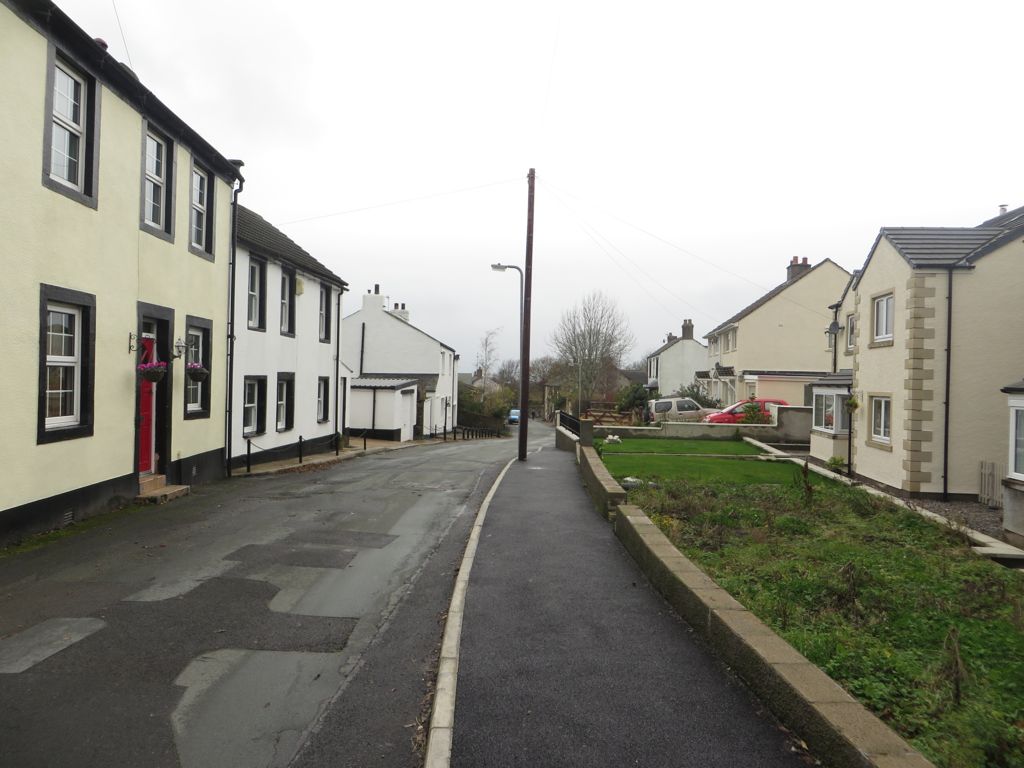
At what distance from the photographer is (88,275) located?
31.9 feet

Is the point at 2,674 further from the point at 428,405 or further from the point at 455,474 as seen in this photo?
the point at 428,405

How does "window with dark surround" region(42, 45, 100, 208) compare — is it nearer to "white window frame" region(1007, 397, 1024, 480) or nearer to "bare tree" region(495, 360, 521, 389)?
"white window frame" region(1007, 397, 1024, 480)

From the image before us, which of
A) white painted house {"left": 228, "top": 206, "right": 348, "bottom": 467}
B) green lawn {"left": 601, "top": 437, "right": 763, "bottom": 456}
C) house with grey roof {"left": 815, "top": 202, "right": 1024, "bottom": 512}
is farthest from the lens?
green lawn {"left": 601, "top": 437, "right": 763, "bottom": 456}

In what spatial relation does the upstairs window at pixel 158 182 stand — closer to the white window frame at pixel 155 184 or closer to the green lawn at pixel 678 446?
the white window frame at pixel 155 184

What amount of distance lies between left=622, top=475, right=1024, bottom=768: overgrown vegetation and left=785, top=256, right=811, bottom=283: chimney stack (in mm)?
34391

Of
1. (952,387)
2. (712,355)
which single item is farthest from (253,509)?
(712,355)

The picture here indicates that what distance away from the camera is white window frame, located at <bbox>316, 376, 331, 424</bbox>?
74.3ft

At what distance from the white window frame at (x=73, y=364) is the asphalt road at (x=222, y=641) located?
1659mm

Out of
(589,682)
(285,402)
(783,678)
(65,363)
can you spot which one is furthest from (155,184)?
(783,678)

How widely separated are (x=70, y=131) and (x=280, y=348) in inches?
383

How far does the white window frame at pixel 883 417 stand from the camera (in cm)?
1621

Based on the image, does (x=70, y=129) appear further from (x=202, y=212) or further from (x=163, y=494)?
(x=163, y=494)

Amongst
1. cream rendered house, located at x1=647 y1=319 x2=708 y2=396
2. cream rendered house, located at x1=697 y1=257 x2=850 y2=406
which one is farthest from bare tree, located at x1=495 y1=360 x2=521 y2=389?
cream rendered house, located at x1=697 y1=257 x2=850 y2=406

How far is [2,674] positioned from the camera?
4.59 metres
